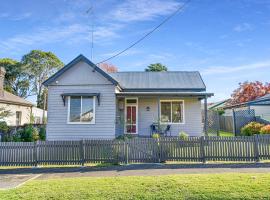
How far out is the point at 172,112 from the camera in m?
17.5

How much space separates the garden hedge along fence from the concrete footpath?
495 millimetres

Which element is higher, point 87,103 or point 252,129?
point 87,103

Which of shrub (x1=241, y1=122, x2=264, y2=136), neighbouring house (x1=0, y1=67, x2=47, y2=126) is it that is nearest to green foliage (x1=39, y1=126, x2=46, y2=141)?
neighbouring house (x1=0, y1=67, x2=47, y2=126)

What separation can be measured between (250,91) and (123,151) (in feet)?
120

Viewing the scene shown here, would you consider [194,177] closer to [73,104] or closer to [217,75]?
[73,104]

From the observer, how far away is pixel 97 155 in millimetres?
10719

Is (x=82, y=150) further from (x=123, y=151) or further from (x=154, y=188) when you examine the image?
(x=154, y=188)

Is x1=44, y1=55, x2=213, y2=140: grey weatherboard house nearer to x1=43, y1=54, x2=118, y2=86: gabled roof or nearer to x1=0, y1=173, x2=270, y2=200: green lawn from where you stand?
x1=43, y1=54, x2=118, y2=86: gabled roof

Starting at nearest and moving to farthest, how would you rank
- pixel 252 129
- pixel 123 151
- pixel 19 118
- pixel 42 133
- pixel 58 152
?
pixel 123 151, pixel 58 152, pixel 252 129, pixel 42 133, pixel 19 118

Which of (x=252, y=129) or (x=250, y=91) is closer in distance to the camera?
(x=252, y=129)

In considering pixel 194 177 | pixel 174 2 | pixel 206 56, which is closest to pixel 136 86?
pixel 206 56

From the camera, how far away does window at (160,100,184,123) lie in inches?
682

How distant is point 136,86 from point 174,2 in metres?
8.37

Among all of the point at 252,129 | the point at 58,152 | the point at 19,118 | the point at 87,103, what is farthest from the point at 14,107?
the point at 252,129
